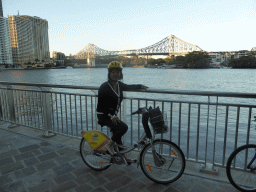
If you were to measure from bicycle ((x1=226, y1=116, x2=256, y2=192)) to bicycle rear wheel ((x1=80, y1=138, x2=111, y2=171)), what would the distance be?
143cm

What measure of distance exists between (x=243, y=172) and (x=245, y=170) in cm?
4

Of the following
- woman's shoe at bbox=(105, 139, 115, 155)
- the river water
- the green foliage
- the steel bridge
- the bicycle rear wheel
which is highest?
the steel bridge

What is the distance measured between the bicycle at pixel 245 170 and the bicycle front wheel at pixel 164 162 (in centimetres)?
50

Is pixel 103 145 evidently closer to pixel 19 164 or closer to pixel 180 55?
pixel 19 164

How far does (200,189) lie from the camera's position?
7.62ft

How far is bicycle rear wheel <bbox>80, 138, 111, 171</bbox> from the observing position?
2.75m

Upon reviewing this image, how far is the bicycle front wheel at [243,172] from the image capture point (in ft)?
7.30

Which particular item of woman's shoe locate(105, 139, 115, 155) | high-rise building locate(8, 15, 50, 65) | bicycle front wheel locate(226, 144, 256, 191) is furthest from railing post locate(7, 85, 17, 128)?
high-rise building locate(8, 15, 50, 65)

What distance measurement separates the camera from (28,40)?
10688cm

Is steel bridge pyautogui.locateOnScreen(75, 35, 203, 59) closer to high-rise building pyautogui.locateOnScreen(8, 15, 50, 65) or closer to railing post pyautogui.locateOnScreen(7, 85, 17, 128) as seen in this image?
high-rise building pyautogui.locateOnScreen(8, 15, 50, 65)

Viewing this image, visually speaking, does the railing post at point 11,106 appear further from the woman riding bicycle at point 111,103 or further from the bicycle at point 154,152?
the woman riding bicycle at point 111,103

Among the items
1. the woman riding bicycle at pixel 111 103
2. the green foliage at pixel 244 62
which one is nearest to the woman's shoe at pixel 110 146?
the woman riding bicycle at pixel 111 103

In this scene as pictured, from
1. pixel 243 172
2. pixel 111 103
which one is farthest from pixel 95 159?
pixel 243 172

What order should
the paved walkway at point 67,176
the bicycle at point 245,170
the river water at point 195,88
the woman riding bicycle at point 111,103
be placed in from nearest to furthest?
1. the bicycle at point 245,170
2. the paved walkway at point 67,176
3. the woman riding bicycle at point 111,103
4. the river water at point 195,88
